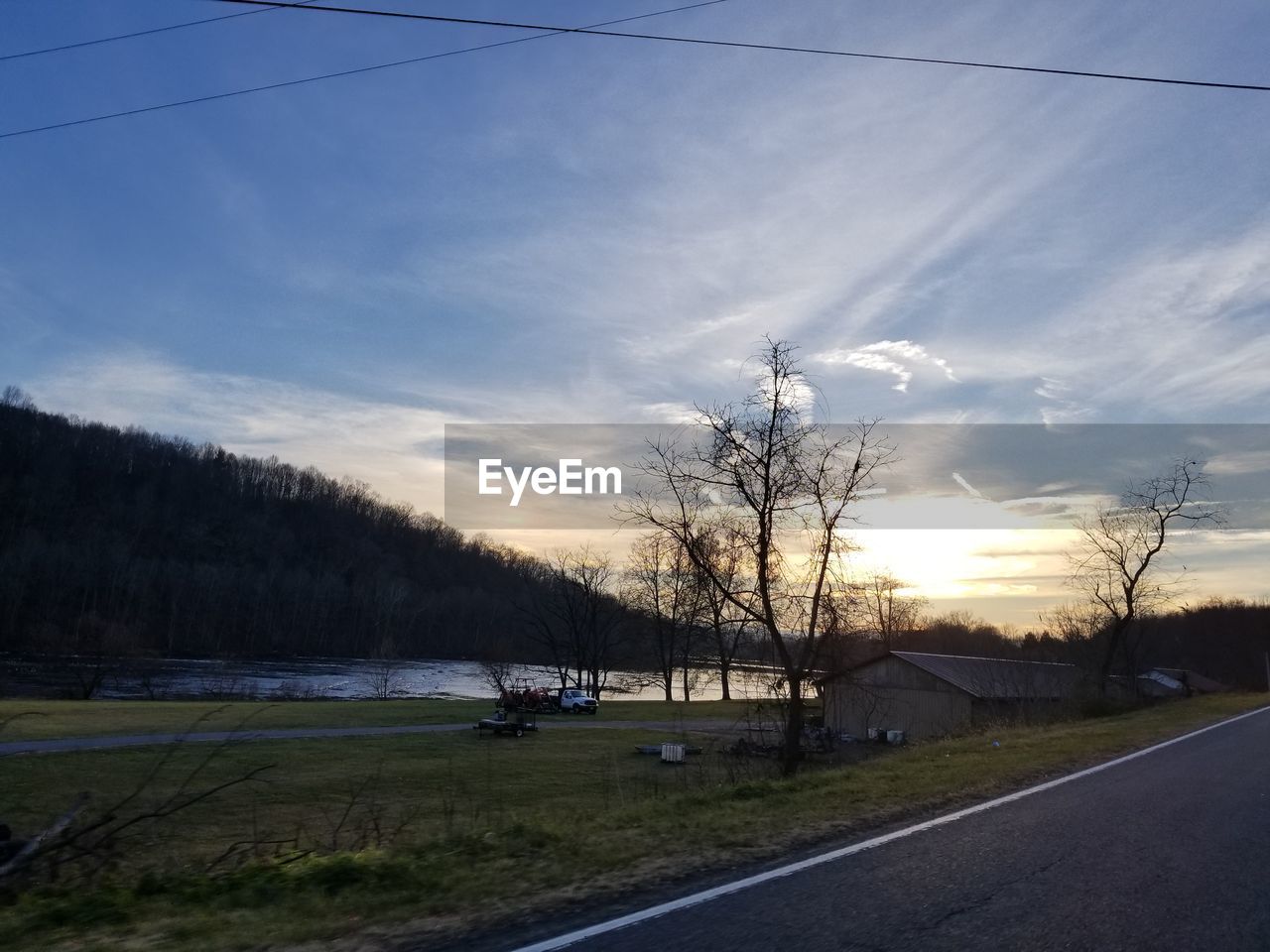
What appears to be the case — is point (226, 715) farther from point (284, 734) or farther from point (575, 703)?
point (575, 703)

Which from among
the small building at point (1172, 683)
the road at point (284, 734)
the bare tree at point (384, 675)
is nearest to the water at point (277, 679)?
the bare tree at point (384, 675)

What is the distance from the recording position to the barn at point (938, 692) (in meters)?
38.0

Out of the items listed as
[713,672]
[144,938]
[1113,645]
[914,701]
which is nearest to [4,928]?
[144,938]

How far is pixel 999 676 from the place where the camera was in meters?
43.0

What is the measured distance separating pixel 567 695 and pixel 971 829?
170 feet

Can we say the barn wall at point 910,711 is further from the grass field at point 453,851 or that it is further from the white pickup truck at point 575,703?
the white pickup truck at point 575,703

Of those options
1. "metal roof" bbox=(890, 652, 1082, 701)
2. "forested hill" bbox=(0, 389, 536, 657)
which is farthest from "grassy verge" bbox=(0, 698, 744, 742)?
"forested hill" bbox=(0, 389, 536, 657)

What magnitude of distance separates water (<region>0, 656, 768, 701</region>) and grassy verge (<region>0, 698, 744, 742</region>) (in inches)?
297

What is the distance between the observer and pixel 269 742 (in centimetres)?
3078

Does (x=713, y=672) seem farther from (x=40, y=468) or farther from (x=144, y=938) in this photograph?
(x=40, y=468)

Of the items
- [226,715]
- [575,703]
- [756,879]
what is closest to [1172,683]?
[575,703]

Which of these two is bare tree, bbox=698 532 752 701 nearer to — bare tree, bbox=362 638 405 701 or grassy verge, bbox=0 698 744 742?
grassy verge, bbox=0 698 744 742

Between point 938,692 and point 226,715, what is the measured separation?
3296 centimetres

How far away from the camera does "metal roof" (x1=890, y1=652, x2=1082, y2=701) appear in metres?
39.8
